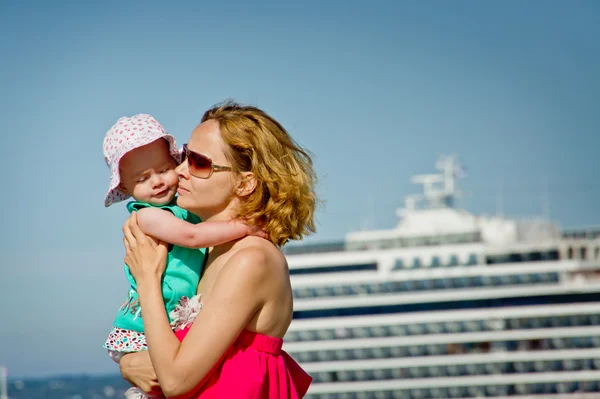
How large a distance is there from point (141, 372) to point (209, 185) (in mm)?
676

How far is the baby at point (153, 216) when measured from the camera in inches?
138

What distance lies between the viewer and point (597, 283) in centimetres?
4744

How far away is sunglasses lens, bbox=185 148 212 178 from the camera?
139 inches

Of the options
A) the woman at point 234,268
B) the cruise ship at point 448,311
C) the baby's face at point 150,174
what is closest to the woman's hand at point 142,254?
the woman at point 234,268

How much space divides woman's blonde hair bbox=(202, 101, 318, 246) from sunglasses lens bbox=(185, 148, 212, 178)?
3.0 inches

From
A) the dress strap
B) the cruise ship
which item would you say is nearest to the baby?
the dress strap

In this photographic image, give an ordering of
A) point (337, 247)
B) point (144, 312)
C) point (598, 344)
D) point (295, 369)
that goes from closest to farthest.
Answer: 1. point (144, 312)
2. point (295, 369)
3. point (598, 344)
4. point (337, 247)

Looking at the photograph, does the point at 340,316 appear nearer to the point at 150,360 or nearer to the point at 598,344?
the point at 598,344

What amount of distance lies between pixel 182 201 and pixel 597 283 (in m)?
46.2

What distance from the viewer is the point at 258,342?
3463 mm

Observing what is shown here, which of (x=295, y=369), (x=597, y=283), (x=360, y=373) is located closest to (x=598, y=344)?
(x=597, y=283)

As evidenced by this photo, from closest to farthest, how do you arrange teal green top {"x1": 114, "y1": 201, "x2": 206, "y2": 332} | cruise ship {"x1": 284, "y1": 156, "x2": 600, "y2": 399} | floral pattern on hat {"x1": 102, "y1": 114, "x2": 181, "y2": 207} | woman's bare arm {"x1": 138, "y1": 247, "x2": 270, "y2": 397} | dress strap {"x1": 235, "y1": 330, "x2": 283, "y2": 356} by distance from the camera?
woman's bare arm {"x1": 138, "y1": 247, "x2": 270, "y2": 397} < dress strap {"x1": 235, "y1": 330, "x2": 283, "y2": 356} < teal green top {"x1": 114, "y1": 201, "x2": 206, "y2": 332} < floral pattern on hat {"x1": 102, "y1": 114, "x2": 181, "y2": 207} < cruise ship {"x1": 284, "y1": 156, "x2": 600, "y2": 399}

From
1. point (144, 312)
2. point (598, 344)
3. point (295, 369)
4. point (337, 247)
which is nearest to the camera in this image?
point (144, 312)

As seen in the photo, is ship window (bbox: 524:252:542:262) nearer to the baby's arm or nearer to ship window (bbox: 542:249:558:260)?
ship window (bbox: 542:249:558:260)
